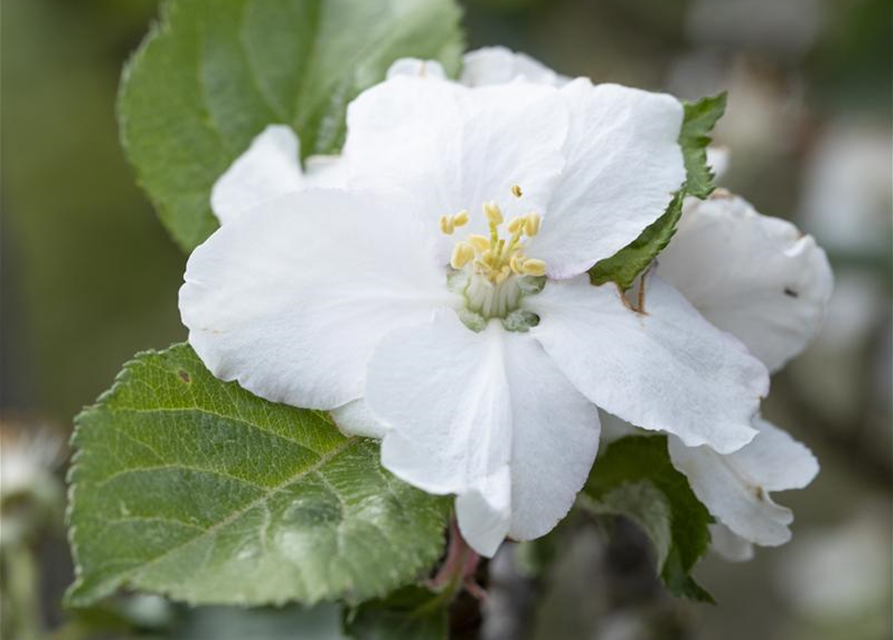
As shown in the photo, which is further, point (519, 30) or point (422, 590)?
point (519, 30)

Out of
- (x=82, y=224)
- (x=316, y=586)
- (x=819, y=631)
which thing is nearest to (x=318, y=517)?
(x=316, y=586)

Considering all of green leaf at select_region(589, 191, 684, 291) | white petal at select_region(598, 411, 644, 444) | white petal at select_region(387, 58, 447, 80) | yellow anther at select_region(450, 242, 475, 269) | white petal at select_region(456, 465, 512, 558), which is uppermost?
white petal at select_region(387, 58, 447, 80)

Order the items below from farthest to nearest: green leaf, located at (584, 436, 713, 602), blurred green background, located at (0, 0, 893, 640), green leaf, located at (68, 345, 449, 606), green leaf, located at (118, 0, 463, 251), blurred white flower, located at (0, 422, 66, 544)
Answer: blurred green background, located at (0, 0, 893, 640)
blurred white flower, located at (0, 422, 66, 544)
green leaf, located at (118, 0, 463, 251)
green leaf, located at (584, 436, 713, 602)
green leaf, located at (68, 345, 449, 606)

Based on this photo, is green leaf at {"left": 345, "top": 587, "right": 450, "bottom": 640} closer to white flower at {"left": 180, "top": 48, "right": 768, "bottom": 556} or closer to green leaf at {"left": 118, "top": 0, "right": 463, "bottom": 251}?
white flower at {"left": 180, "top": 48, "right": 768, "bottom": 556}

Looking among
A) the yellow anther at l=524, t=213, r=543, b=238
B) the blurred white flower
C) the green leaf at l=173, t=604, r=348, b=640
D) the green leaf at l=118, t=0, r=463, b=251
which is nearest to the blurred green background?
the blurred white flower

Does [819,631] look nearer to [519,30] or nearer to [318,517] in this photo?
[519,30]

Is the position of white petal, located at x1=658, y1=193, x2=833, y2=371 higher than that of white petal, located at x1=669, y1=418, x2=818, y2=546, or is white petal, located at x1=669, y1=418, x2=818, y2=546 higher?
white petal, located at x1=658, y1=193, x2=833, y2=371
